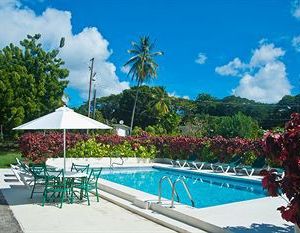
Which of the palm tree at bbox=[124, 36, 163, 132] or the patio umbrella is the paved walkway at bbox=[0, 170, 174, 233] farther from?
the palm tree at bbox=[124, 36, 163, 132]

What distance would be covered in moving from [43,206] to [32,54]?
96.5ft

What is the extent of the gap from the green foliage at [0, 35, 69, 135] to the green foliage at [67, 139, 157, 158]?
9.31 meters

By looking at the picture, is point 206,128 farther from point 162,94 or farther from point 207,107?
point 207,107

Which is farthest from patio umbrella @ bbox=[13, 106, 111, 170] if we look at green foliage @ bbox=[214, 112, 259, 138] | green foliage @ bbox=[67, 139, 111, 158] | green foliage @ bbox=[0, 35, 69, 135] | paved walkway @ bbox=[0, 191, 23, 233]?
green foliage @ bbox=[214, 112, 259, 138]

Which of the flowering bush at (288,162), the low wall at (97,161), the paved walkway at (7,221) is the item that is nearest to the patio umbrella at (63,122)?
the paved walkway at (7,221)

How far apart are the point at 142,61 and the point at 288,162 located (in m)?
41.7

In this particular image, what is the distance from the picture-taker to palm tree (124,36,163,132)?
45.9 metres

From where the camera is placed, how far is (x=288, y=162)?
4.91 meters

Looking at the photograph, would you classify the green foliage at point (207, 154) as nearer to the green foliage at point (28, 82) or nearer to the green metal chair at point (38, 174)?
the green metal chair at point (38, 174)

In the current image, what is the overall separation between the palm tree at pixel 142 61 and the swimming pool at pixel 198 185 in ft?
82.6

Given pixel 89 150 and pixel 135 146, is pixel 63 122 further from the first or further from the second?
pixel 135 146

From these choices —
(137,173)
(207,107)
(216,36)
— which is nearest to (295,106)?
(207,107)

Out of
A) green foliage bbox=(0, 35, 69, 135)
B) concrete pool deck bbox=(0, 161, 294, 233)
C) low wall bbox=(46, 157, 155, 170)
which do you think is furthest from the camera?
green foliage bbox=(0, 35, 69, 135)

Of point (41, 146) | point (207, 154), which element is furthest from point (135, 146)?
point (41, 146)
